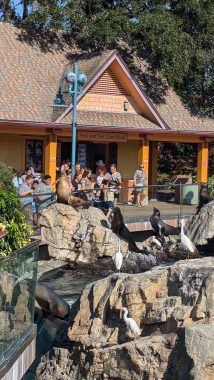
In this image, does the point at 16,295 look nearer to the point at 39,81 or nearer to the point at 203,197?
the point at 203,197

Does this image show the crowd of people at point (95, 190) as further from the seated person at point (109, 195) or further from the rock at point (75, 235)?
the rock at point (75, 235)

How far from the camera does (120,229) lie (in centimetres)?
2222

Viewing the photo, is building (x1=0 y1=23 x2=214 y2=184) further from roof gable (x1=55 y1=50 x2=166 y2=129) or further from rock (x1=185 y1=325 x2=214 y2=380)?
rock (x1=185 y1=325 x2=214 y2=380)

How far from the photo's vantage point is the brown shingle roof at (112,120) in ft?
89.2

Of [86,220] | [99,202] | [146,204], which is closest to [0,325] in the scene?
[86,220]

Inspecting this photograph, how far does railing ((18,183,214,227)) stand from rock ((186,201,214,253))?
2.75 feet

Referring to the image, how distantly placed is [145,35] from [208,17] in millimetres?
2981

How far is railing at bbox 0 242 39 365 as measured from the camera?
8852 mm

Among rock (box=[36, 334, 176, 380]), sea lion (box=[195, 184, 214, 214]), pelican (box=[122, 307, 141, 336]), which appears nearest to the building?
sea lion (box=[195, 184, 214, 214])

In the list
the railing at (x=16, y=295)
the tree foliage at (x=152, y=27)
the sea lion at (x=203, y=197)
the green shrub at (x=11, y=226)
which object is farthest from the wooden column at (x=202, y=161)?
the railing at (x=16, y=295)

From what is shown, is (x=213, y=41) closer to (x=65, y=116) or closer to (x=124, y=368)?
(x=65, y=116)

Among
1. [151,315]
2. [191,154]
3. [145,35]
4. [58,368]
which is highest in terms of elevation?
[145,35]

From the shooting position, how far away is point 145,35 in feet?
97.1

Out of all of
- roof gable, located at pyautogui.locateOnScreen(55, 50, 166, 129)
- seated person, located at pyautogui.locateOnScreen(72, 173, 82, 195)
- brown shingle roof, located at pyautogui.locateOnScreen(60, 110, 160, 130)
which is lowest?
A: seated person, located at pyautogui.locateOnScreen(72, 173, 82, 195)
